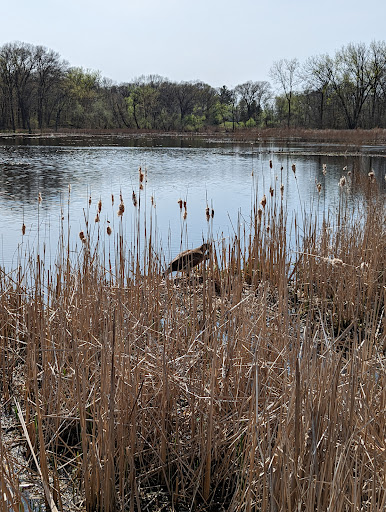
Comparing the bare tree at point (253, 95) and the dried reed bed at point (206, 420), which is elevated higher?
the bare tree at point (253, 95)

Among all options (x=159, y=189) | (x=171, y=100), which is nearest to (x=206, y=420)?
(x=159, y=189)

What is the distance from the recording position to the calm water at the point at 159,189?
287 inches

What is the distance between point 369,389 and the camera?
197cm

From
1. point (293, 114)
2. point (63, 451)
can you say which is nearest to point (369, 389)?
point (63, 451)

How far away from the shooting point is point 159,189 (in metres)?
11.9

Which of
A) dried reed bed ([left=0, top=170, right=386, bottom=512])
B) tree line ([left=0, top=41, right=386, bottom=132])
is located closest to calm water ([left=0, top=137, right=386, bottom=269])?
dried reed bed ([left=0, top=170, right=386, bottom=512])

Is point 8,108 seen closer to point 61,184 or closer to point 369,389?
point 61,184

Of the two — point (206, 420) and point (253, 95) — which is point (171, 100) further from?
point (206, 420)

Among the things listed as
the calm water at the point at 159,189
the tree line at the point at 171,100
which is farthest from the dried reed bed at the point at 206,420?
the tree line at the point at 171,100

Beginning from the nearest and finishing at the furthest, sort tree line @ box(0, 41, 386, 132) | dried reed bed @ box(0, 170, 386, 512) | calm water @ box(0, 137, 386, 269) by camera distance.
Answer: dried reed bed @ box(0, 170, 386, 512), calm water @ box(0, 137, 386, 269), tree line @ box(0, 41, 386, 132)

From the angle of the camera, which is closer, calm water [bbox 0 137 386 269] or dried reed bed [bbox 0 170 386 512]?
dried reed bed [bbox 0 170 386 512]

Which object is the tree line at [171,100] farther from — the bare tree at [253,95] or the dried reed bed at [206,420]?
the dried reed bed at [206,420]

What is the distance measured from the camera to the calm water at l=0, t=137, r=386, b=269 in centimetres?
729

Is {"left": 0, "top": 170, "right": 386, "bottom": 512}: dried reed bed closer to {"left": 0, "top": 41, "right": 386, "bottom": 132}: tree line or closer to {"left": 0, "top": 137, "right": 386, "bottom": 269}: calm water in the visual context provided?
{"left": 0, "top": 137, "right": 386, "bottom": 269}: calm water
